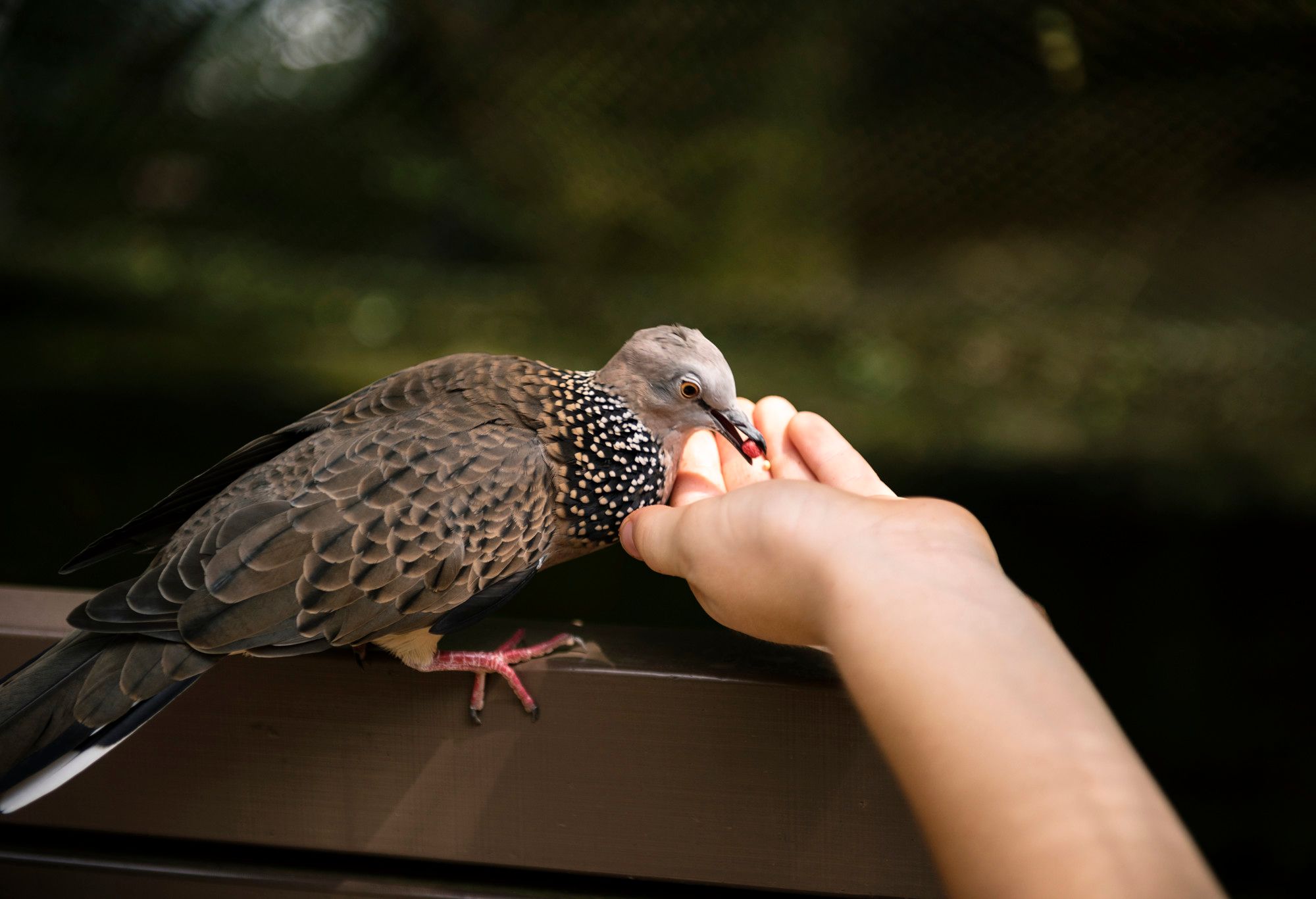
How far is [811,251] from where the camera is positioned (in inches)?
73.3

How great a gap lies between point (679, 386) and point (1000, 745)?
571 mm

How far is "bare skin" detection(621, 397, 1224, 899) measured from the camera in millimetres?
528

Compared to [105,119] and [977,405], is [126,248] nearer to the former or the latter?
[105,119]

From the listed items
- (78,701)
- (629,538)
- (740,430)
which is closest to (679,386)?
(740,430)

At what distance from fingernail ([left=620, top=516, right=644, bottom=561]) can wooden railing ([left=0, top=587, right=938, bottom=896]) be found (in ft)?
0.35

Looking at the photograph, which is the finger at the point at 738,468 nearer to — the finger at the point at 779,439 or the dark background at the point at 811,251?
the finger at the point at 779,439

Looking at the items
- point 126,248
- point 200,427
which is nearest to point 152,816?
point 200,427

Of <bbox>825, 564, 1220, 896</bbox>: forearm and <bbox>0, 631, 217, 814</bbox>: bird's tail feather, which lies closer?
<bbox>825, 564, 1220, 896</bbox>: forearm

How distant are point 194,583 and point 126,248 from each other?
57.7 inches

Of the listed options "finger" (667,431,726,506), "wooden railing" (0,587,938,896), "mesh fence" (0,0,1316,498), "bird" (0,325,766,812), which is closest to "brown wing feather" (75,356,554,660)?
"bird" (0,325,766,812)

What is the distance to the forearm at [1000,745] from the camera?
1.71ft

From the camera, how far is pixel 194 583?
32.2 inches

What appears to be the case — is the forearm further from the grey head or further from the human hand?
the grey head

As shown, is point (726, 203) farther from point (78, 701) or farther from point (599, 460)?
point (78, 701)
